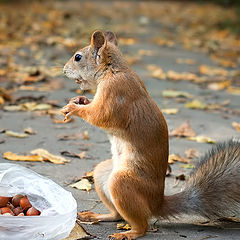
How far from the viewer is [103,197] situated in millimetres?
3016

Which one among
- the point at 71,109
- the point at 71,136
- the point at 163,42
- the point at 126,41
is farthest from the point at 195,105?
the point at 163,42

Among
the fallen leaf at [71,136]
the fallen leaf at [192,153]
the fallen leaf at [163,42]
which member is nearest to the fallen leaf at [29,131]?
the fallen leaf at [71,136]

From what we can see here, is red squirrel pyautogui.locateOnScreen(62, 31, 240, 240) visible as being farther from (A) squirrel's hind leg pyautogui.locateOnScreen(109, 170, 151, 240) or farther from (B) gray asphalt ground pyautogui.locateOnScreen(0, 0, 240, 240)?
(B) gray asphalt ground pyautogui.locateOnScreen(0, 0, 240, 240)

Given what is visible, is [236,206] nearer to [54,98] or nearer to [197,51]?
[54,98]

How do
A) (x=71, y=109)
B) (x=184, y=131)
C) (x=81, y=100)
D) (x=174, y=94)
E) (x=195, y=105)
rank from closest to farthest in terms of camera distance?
(x=71, y=109) < (x=81, y=100) < (x=184, y=131) < (x=195, y=105) < (x=174, y=94)

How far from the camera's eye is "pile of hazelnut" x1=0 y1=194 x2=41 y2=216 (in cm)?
268

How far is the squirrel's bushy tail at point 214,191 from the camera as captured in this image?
9.20ft

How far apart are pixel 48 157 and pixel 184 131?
52.6 inches

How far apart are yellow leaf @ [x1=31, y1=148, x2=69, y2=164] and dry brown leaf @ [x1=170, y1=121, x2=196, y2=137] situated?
44.8 inches

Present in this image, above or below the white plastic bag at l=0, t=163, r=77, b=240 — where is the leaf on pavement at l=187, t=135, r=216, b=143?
below

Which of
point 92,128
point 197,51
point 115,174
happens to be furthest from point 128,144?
point 197,51

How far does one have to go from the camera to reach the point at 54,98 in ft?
18.0

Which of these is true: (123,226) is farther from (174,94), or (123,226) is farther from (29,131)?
(174,94)

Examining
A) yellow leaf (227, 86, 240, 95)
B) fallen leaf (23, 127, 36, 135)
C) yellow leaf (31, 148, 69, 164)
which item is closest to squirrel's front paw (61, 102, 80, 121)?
yellow leaf (31, 148, 69, 164)
